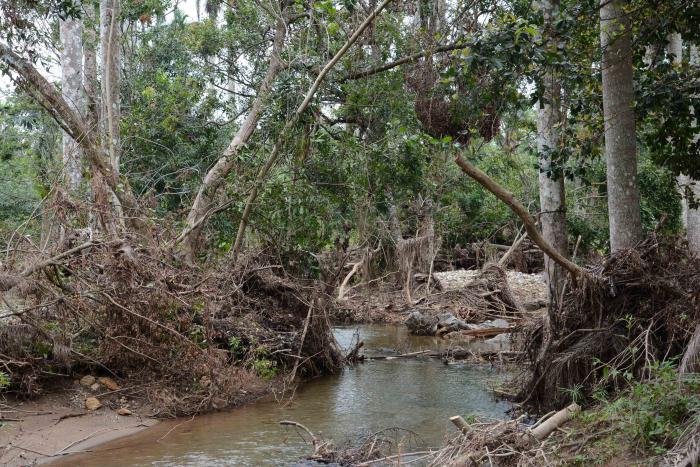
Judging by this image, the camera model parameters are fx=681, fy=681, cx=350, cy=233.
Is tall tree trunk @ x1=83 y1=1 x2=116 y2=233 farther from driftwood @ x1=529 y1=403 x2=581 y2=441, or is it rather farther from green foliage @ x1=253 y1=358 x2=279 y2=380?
driftwood @ x1=529 y1=403 x2=581 y2=441

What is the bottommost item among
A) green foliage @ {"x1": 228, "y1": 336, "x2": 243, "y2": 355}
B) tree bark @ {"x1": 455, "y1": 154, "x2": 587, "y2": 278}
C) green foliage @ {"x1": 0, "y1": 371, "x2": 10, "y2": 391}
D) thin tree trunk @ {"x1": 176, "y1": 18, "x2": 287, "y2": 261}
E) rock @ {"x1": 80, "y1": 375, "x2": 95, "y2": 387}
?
rock @ {"x1": 80, "y1": 375, "x2": 95, "y2": 387}

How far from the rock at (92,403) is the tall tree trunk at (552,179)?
5.77m

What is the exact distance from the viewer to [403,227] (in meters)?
22.1

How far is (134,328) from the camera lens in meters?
8.04

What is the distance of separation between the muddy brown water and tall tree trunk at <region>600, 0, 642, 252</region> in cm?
271

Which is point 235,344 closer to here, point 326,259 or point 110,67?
point 326,259

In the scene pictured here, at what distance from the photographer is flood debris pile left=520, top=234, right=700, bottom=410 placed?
6.82m

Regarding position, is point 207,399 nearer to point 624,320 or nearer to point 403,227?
point 624,320

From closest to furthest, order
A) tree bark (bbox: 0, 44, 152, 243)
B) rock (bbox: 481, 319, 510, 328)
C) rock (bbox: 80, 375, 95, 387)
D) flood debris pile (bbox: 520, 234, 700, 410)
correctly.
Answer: flood debris pile (bbox: 520, 234, 700, 410) → rock (bbox: 80, 375, 95, 387) → tree bark (bbox: 0, 44, 152, 243) → rock (bbox: 481, 319, 510, 328)

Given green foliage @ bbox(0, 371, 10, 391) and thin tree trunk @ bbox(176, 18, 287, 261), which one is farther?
thin tree trunk @ bbox(176, 18, 287, 261)

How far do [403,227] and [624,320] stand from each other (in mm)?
14994

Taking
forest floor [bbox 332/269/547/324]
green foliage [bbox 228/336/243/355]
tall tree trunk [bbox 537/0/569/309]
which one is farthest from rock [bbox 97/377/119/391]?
forest floor [bbox 332/269/547/324]

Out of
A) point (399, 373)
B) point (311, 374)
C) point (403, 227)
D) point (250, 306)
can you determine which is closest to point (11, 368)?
point (250, 306)

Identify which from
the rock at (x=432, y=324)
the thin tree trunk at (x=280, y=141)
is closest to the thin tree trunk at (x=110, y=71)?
the thin tree trunk at (x=280, y=141)
